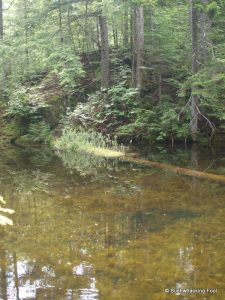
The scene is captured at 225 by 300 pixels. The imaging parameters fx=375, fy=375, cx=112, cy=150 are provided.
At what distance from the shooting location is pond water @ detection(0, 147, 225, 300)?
13.8 feet

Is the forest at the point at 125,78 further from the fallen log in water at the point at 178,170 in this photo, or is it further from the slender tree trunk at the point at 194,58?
the fallen log in water at the point at 178,170

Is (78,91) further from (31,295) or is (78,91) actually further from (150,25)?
(31,295)

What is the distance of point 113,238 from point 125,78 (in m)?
13.3

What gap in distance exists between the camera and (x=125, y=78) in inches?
711

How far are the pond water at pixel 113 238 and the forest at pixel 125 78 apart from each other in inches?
206

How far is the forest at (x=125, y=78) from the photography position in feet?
46.5

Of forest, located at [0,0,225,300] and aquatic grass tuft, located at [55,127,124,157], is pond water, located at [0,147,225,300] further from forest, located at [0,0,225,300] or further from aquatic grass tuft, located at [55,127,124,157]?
aquatic grass tuft, located at [55,127,124,157]

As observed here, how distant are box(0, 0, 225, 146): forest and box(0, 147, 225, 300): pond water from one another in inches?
206

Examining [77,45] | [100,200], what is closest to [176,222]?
[100,200]

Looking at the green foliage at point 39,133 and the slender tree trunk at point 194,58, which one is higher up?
the slender tree trunk at point 194,58

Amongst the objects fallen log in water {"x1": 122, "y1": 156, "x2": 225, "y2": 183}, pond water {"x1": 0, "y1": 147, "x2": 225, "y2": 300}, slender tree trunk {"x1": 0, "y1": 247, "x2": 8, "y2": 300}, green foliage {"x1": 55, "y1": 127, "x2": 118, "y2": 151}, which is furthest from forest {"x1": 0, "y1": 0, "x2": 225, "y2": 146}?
slender tree trunk {"x1": 0, "y1": 247, "x2": 8, "y2": 300}

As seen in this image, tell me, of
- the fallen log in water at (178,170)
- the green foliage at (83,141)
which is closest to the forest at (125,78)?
the green foliage at (83,141)

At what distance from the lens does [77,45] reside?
23297 millimetres

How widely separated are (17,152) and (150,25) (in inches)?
354
